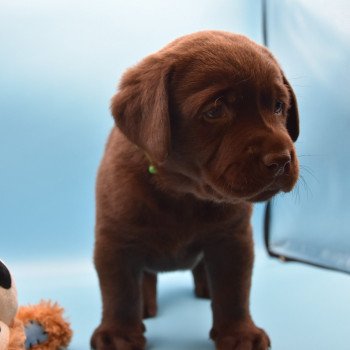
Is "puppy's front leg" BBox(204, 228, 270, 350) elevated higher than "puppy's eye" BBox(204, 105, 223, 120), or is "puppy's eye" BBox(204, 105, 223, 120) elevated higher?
"puppy's eye" BBox(204, 105, 223, 120)

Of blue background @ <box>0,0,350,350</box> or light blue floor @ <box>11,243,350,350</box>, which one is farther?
blue background @ <box>0,0,350,350</box>

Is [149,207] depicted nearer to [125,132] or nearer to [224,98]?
[125,132]

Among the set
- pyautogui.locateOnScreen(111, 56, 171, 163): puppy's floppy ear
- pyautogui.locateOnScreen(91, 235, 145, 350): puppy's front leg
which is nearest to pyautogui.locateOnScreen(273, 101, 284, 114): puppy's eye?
pyautogui.locateOnScreen(111, 56, 171, 163): puppy's floppy ear

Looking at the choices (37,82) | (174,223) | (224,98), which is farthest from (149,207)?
(37,82)

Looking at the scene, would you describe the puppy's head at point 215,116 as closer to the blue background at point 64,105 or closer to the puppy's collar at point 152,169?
the puppy's collar at point 152,169

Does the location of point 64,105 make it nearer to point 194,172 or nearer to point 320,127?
point 320,127

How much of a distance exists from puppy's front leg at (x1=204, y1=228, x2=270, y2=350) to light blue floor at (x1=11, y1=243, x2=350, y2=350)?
0.14 m

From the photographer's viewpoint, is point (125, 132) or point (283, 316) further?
point (283, 316)

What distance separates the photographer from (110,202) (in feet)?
7.66

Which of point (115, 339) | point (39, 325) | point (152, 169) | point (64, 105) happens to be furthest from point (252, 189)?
point (64, 105)

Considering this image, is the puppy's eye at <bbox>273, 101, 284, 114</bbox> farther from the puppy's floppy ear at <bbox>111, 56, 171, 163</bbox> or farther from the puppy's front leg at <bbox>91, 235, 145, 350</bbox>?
the puppy's front leg at <bbox>91, 235, 145, 350</bbox>

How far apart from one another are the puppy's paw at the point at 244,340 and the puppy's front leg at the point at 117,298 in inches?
11.6

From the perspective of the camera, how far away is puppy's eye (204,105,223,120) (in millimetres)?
1984

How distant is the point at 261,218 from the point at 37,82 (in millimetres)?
1634
